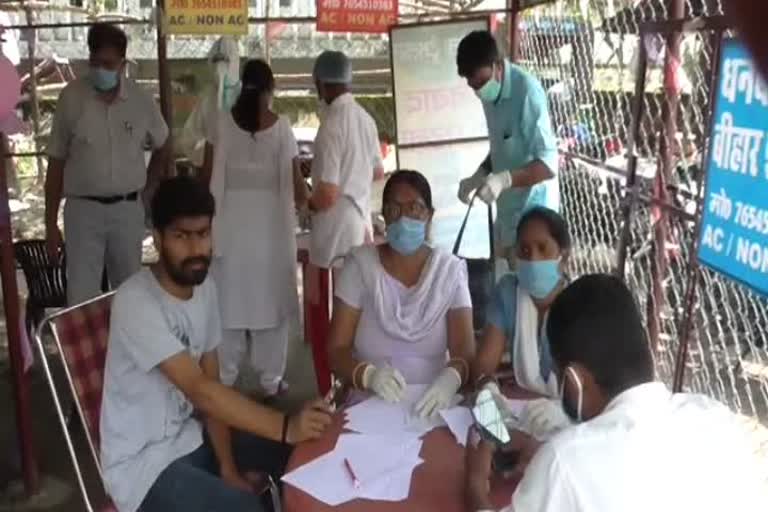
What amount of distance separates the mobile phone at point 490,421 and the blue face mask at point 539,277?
0.46 m

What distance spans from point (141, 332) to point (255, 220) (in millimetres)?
1936

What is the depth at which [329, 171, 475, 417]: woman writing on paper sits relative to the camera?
Answer: 250 centimetres

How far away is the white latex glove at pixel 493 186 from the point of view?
340 centimetres

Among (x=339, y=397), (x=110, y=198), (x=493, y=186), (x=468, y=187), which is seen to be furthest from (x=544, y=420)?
(x=110, y=198)

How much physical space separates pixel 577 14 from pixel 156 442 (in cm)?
313

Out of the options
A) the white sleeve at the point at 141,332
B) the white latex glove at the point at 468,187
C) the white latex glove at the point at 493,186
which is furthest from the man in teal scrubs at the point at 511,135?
the white sleeve at the point at 141,332

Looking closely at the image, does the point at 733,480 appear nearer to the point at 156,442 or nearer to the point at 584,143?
the point at 156,442

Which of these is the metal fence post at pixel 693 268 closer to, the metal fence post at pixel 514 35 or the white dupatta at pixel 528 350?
the white dupatta at pixel 528 350

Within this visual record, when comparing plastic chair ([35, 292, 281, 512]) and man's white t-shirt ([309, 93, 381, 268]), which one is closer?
plastic chair ([35, 292, 281, 512])

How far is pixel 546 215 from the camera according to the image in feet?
7.91

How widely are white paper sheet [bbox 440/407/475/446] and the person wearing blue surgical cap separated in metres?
1.82

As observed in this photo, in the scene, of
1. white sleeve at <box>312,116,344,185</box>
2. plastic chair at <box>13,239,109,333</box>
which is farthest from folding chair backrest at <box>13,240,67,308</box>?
white sleeve at <box>312,116,344,185</box>

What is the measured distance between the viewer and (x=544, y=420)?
1.92m

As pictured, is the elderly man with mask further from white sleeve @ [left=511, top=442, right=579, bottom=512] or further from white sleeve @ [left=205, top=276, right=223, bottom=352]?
white sleeve @ [left=511, top=442, right=579, bottom=512]
